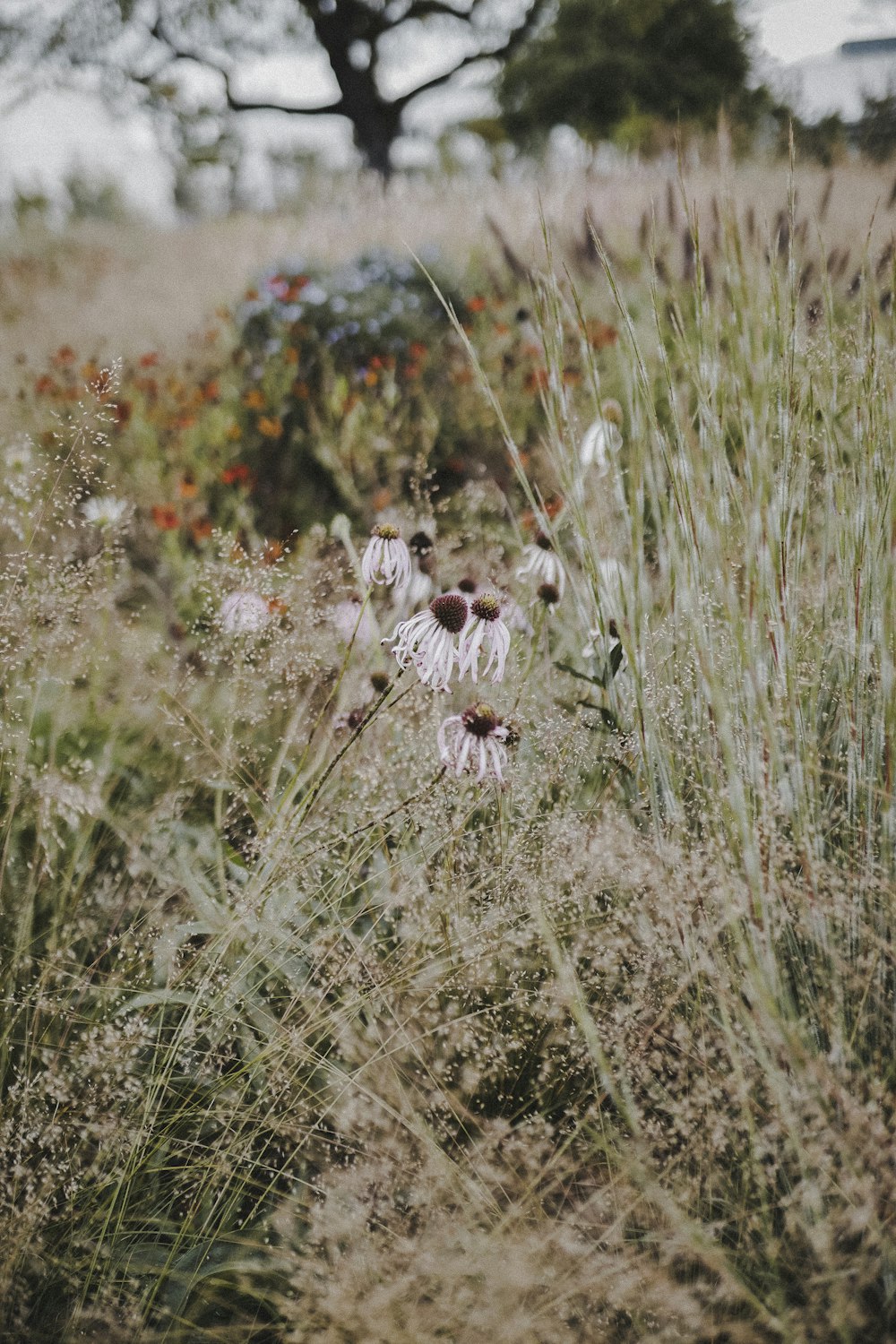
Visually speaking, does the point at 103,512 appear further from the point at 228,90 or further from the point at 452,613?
the point at 228,90

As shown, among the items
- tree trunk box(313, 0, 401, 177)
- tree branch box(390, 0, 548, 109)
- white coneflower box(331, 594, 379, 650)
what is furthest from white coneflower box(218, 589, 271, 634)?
tree branch box(390, 0, 548, 109)

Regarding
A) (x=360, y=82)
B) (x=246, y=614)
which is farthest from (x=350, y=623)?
(x=360, y=82)

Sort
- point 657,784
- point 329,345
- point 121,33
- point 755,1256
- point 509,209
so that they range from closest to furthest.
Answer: point 755,1256 → point 657,784 → point 329,345 → point 509,209 → point 121,33

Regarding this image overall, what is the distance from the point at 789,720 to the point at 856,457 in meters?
0.35

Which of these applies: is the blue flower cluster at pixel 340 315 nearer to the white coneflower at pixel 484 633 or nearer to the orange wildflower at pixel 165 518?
the orange wildflower at pixel 165 518

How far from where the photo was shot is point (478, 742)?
3.16ft

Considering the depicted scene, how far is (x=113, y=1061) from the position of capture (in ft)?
2.80

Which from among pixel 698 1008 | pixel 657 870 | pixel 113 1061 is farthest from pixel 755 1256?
pixel 113 1061

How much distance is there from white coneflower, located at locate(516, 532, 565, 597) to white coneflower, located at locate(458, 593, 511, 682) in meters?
0.13

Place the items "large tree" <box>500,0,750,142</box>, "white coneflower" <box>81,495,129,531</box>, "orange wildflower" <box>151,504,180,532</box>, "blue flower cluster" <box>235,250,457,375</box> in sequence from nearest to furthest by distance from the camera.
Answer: "white coneflower" <box>81,495,129,531</box>, "orange wildflower" <box>151,504,180,532</box>, "blue flower cluster" <box>235,250,457,375</box>, "large tree" <box>500,0,750,142</box>

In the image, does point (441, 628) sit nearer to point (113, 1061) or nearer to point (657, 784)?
point (657, 784)

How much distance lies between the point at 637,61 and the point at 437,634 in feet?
40.5

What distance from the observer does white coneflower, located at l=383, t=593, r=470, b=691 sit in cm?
97

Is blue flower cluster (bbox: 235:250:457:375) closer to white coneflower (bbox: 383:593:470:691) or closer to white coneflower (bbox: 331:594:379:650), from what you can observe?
white coneflower (bbox: 331:594:379:650)
